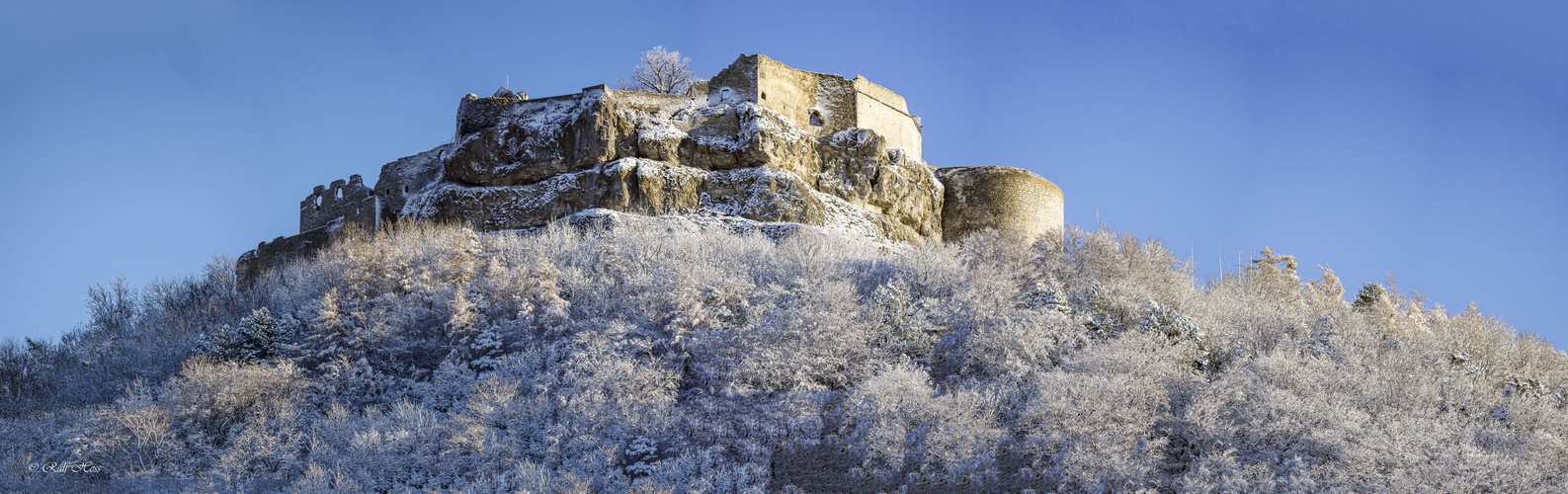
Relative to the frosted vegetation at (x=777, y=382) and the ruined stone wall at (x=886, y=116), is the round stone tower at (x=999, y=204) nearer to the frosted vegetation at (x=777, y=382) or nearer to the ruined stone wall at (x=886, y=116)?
the ruined stone wall at (x=886, y=116)

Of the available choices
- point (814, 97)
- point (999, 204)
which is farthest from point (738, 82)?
point (999, 204)

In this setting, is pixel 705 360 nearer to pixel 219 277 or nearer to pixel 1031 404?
pixel 1031 404

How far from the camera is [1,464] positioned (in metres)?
23.7

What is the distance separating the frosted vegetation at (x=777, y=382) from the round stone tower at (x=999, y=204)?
7.24m

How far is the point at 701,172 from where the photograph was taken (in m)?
38.0

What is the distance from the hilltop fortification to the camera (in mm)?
37375

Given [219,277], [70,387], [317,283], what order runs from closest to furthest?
[70,387] < [317,283] < [219,277]

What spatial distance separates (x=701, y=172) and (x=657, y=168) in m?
1.51

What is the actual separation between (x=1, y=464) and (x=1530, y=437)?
31049mm

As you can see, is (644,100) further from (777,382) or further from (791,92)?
(777,382)

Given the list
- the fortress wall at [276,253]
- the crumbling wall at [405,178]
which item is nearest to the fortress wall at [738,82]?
the crumbling wall at [405,178]

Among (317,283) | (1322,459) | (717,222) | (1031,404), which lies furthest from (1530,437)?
(317,283)

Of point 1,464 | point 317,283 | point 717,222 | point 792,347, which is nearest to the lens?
point 1,464

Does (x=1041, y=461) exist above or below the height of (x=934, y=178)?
below
